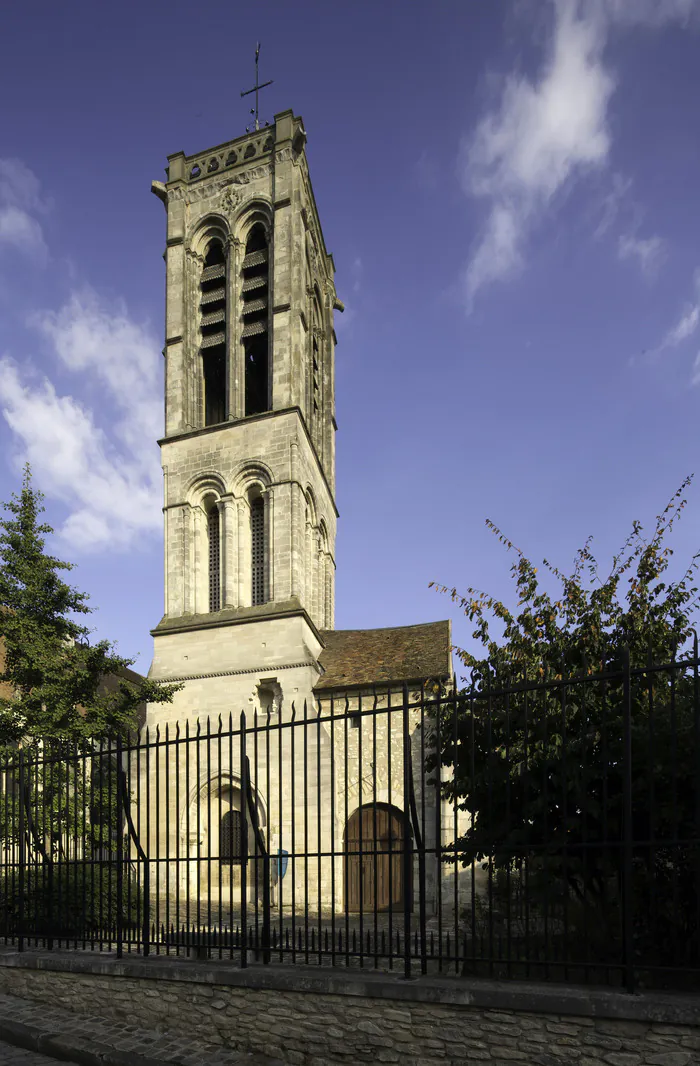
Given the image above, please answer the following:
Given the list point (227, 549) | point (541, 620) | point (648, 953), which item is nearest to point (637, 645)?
point (541, 620)

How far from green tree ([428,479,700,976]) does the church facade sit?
8.63 metres

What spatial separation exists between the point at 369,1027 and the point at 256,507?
60.5 feet

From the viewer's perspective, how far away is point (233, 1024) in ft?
20.4

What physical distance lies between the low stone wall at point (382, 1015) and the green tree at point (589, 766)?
0.52 metres

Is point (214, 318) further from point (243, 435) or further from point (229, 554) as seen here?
point (229, 554)

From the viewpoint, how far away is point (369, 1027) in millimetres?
5574

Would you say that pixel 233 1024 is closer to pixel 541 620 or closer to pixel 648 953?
pixel 648 953

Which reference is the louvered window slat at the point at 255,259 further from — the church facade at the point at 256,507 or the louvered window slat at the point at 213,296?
the louvered window slat at the point at 213,296

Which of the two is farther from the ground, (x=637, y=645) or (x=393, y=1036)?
(x=637, y=645)

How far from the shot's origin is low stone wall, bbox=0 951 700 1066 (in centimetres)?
469

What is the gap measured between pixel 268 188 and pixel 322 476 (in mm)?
9452

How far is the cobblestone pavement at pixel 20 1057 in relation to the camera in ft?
20.7

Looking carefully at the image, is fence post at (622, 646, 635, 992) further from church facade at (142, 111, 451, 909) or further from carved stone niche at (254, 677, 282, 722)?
carved stone niche at (254, 677, 282, 722)

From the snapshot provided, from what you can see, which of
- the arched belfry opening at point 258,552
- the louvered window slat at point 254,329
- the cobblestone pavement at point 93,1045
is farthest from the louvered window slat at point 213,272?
the cobblestone pavement at point 93,1045
